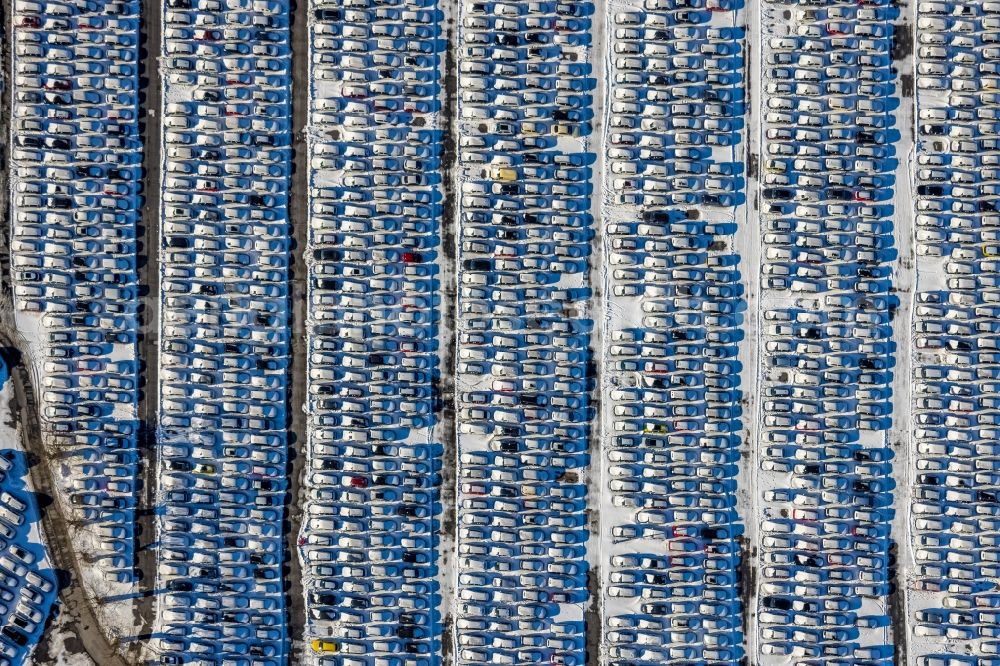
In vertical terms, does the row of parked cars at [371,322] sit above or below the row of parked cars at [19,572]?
above

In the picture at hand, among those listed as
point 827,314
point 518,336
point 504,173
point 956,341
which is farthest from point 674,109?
point 956,341

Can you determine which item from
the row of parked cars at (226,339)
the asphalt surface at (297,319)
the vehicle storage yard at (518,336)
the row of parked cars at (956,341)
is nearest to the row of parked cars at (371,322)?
the vehicle storage yard at (518,336)

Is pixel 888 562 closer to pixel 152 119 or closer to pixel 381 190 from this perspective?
pixel 381 190

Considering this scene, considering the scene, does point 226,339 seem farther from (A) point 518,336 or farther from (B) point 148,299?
(A) point 518,336

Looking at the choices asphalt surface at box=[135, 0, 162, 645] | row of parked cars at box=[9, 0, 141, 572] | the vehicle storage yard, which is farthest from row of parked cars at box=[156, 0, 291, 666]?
row of parked cars at box=[9, 0, 141, 572]

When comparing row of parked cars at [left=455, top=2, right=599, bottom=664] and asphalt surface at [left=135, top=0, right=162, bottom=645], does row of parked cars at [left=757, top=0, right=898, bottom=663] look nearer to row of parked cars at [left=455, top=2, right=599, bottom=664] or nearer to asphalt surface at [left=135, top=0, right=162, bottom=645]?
row of parked cars at [left=455, top=2, right=599, bottom=664]

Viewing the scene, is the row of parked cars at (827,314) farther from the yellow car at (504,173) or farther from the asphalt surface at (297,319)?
the asphalt surface at (297,319)
